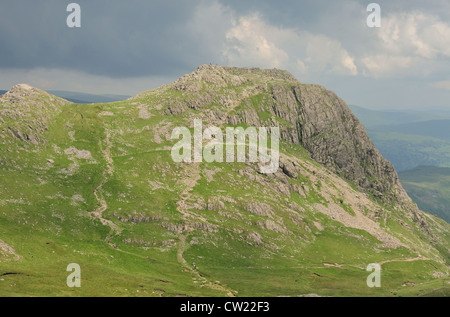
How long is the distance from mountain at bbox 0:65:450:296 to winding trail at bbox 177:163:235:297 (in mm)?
518

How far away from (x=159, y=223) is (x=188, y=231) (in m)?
12.6

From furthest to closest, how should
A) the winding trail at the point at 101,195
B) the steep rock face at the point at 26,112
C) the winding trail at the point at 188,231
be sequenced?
the steep rock face at the point at 26,112
the winding trail at the point at 101,195
the winding trail at the point at 188,231

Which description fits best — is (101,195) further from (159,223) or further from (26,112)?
(26,112)

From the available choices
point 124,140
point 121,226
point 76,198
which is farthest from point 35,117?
point 121,226

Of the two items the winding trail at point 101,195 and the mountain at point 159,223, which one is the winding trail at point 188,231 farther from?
the winding trail at point 101,195

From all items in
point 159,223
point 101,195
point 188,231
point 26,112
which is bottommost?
point 188,231

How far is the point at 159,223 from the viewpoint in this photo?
134875mm

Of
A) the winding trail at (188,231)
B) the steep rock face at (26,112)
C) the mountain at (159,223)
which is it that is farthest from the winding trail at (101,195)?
the steep rock face at (26,112)

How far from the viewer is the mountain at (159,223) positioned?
96062 millimetres

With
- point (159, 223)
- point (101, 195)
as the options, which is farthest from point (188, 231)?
point (101, 195)

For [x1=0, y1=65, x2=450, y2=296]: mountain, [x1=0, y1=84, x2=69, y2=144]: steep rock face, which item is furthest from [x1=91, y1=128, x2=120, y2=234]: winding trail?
[x1=0, y1=84, x2=69, y2=144]: steep rock face

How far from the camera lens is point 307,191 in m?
192

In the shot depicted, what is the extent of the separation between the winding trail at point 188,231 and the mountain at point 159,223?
0.52 metres

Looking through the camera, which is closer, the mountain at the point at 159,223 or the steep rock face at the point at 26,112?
the mountain at the point at 159,223
